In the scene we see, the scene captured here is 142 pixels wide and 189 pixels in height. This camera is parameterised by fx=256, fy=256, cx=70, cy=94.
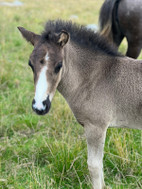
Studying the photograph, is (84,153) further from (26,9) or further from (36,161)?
(26,9)

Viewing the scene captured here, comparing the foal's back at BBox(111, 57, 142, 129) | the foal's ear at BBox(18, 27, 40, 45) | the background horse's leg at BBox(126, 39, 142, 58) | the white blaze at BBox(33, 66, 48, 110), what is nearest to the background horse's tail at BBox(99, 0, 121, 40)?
the background horse's leg at BBox(126, 39, 142, 58)

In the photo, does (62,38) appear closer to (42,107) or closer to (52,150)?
(42,107)

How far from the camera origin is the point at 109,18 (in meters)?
4.85

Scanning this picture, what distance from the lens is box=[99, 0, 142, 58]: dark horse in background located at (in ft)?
15.3

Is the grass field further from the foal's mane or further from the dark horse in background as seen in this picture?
the dark horse in background

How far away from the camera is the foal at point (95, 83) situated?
271 centimetres

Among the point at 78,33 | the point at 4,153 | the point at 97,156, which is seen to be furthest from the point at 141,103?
the point at 4,153

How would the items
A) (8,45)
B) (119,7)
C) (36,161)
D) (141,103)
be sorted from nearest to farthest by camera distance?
(141,103)
(36,161)
(119,7)
(8,45)

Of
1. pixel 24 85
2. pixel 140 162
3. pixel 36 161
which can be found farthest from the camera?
pixel 24 85

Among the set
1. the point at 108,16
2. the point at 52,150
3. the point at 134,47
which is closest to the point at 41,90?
the point at 52,150

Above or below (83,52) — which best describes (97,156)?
below

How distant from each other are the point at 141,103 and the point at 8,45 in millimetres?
6583

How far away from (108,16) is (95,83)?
97.3 inches

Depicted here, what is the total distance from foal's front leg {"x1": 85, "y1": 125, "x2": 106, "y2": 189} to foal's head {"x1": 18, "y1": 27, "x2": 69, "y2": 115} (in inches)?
24.6
